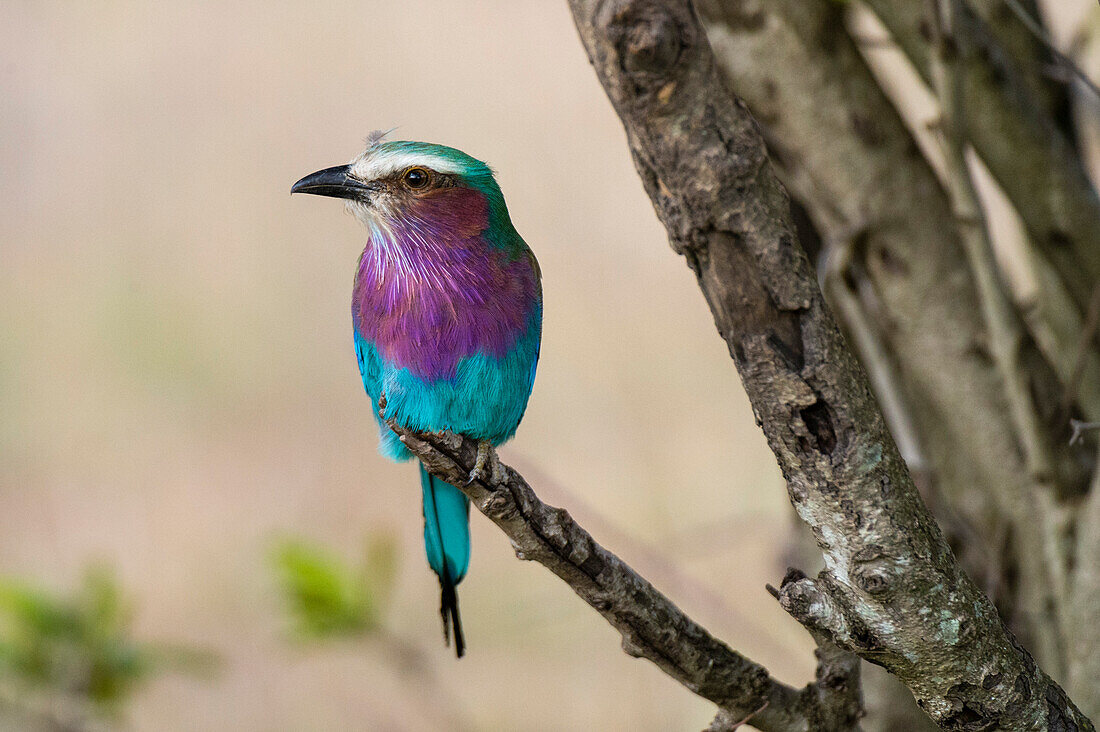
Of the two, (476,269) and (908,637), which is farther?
(476,269)

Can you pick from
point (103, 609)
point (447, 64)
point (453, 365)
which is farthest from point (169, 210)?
point (453, 365)

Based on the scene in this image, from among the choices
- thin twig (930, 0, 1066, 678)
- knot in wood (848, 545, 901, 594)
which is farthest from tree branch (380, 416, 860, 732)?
thin twig (930, 0, 1066, 678)

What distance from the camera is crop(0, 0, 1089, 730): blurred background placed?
15.5 feet

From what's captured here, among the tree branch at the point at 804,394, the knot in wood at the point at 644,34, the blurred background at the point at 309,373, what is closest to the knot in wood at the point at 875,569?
the tree branch at the point at 804,394

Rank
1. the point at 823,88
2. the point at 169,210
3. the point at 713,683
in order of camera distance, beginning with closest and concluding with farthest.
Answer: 1. the point at 713,683
2. the point at 823,88
3. the point at 169,210

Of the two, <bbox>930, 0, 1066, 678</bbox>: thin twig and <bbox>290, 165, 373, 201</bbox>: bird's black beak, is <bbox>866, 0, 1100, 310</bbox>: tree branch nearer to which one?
<bbox>930, 0, 1066, 678</bbox>: thin twig

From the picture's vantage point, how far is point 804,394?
1278 mm

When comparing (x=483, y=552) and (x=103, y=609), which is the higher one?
(x=483, y=552)

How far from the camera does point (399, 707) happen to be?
17.0 feet

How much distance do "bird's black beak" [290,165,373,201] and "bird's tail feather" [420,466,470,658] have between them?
23.3 inches

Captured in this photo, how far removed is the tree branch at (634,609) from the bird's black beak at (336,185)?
1.64 ft

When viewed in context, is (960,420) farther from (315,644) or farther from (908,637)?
(315,644)

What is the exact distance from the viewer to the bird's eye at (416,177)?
1.91 metres

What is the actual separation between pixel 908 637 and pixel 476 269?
0.98m
